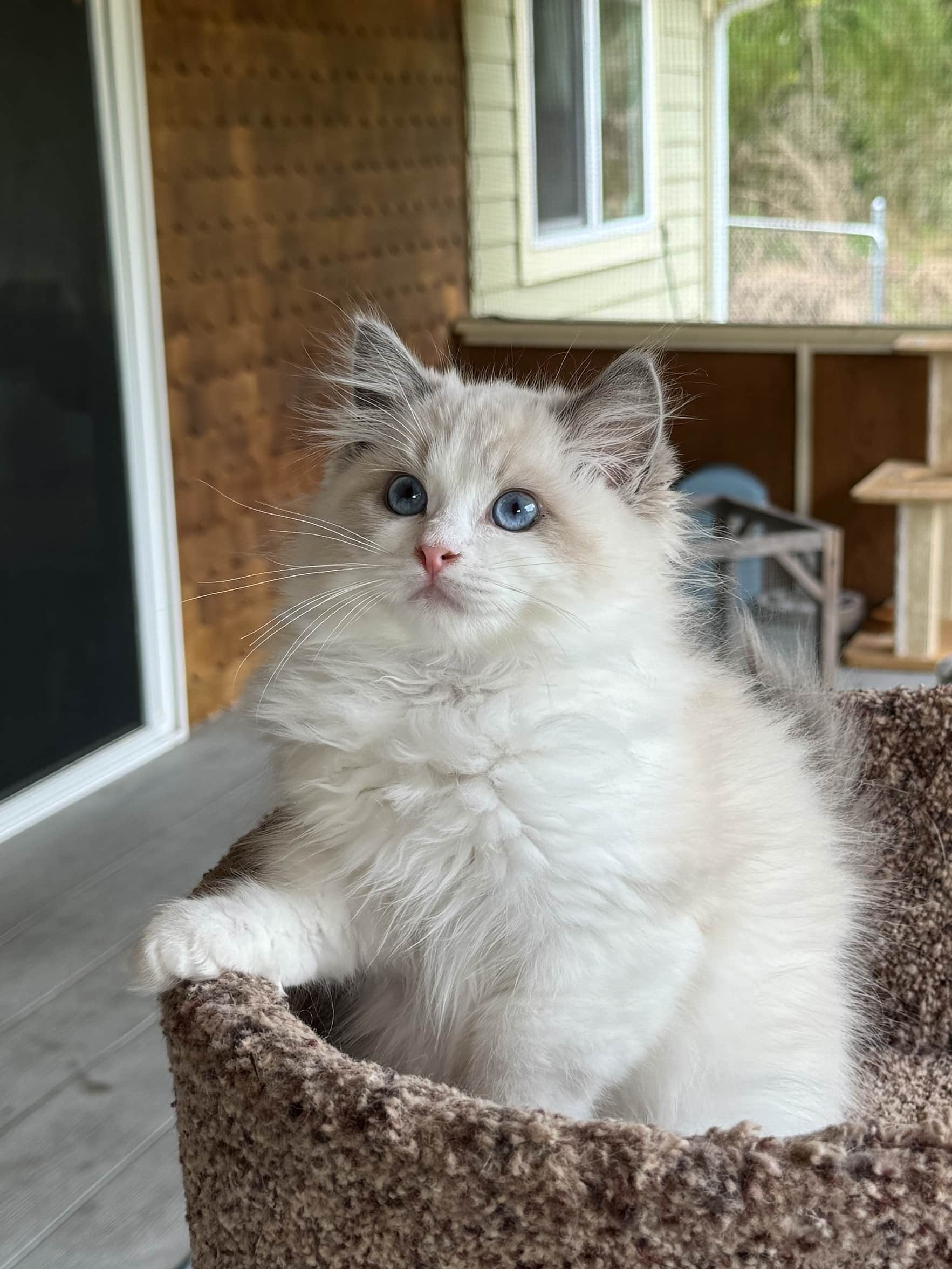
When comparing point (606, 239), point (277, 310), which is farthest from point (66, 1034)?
point (606, 239)

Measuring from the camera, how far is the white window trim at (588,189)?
418cm

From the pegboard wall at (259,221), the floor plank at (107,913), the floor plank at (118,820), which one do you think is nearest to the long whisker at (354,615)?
the floor plank at (107,913)

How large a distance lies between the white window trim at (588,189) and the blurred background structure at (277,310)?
0.01 metres

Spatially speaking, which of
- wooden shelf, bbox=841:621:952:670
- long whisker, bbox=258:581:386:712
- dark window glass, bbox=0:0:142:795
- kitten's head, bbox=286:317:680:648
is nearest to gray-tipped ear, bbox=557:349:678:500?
kitten's head, bbox=286:317:680:648

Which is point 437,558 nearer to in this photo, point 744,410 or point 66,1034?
point 66,1034

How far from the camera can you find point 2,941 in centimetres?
241

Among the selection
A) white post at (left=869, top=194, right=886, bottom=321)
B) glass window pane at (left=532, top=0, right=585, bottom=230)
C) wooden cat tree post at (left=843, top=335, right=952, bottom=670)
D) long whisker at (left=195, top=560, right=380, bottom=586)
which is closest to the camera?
long whisker at (left=195, top=560, right=380, bottom=586)

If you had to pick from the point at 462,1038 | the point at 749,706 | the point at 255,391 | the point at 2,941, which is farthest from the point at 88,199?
the point at 462,1038

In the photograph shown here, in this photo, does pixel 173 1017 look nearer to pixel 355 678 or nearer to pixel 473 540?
pixel 355 678

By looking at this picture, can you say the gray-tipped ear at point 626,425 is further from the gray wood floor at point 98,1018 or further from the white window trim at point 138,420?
the white window trim at point 138,420

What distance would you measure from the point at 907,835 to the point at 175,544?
89.8 inches

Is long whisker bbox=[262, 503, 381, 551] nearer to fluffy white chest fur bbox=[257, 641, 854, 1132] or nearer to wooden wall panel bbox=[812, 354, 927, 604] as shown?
fluffy white chest fur bbox=[257, 641, 854, 1132]

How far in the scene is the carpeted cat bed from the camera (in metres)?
0.72

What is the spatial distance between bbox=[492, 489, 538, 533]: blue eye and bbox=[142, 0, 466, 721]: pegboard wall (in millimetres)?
1923
